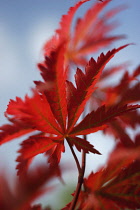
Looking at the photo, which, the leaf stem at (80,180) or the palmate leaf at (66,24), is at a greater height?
the palmate leaf at (66,24)

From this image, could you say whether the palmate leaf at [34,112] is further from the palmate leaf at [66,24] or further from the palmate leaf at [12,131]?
the palmate leaf at [66,24]

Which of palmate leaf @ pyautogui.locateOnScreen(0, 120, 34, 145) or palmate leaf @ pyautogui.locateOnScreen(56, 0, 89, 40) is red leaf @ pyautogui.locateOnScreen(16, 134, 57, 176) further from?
palmate leaf @ pyautogui.locateOnScreen(56, 0, 89, 40)

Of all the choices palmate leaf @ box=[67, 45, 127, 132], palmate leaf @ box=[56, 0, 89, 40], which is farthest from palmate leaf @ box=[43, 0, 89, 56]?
palmate leaf @ box=[67, 45, 127, 132]

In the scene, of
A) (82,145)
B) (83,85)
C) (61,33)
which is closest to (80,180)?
(82,145)

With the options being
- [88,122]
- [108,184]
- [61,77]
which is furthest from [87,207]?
[61,77]

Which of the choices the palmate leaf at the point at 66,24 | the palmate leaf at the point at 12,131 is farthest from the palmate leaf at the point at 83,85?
the palmate leaf at the point at 66,24

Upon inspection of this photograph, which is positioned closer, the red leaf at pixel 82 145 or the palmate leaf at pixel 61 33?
the red leaf at pixel 82 145

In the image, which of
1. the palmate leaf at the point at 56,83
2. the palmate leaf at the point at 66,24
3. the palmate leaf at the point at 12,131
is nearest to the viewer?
the palmate leaf at the point at 56,83
